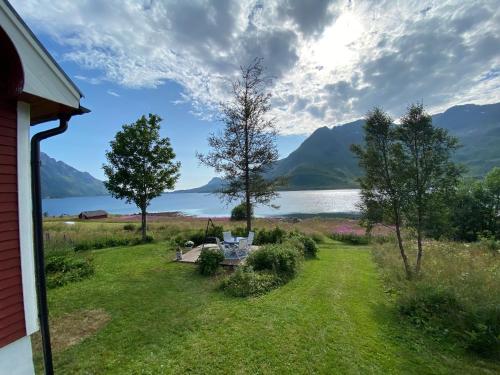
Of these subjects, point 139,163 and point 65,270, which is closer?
point 65,270

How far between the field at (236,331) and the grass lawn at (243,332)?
0.08 feet

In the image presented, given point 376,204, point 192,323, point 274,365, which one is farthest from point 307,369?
point 376,204

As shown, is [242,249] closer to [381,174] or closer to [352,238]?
[381,174]

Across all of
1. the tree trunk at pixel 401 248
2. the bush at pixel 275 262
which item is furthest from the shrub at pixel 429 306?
the bush at pixel 275 262

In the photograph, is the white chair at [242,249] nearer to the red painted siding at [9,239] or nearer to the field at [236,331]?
the field at [236,331]

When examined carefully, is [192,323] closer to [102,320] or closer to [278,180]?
[102,320]

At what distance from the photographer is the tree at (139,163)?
56.9ft

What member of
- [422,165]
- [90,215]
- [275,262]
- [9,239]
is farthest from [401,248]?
[90,215]

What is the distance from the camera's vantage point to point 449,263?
9.94 meters

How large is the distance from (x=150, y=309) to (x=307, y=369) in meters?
4.45

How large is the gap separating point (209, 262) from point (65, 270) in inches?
221

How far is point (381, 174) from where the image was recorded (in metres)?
10.5

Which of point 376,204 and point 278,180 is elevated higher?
point 278,180

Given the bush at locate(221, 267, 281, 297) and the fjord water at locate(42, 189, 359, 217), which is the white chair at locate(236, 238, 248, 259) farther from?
the fjord water at locate(42, 189, 359, 217)
